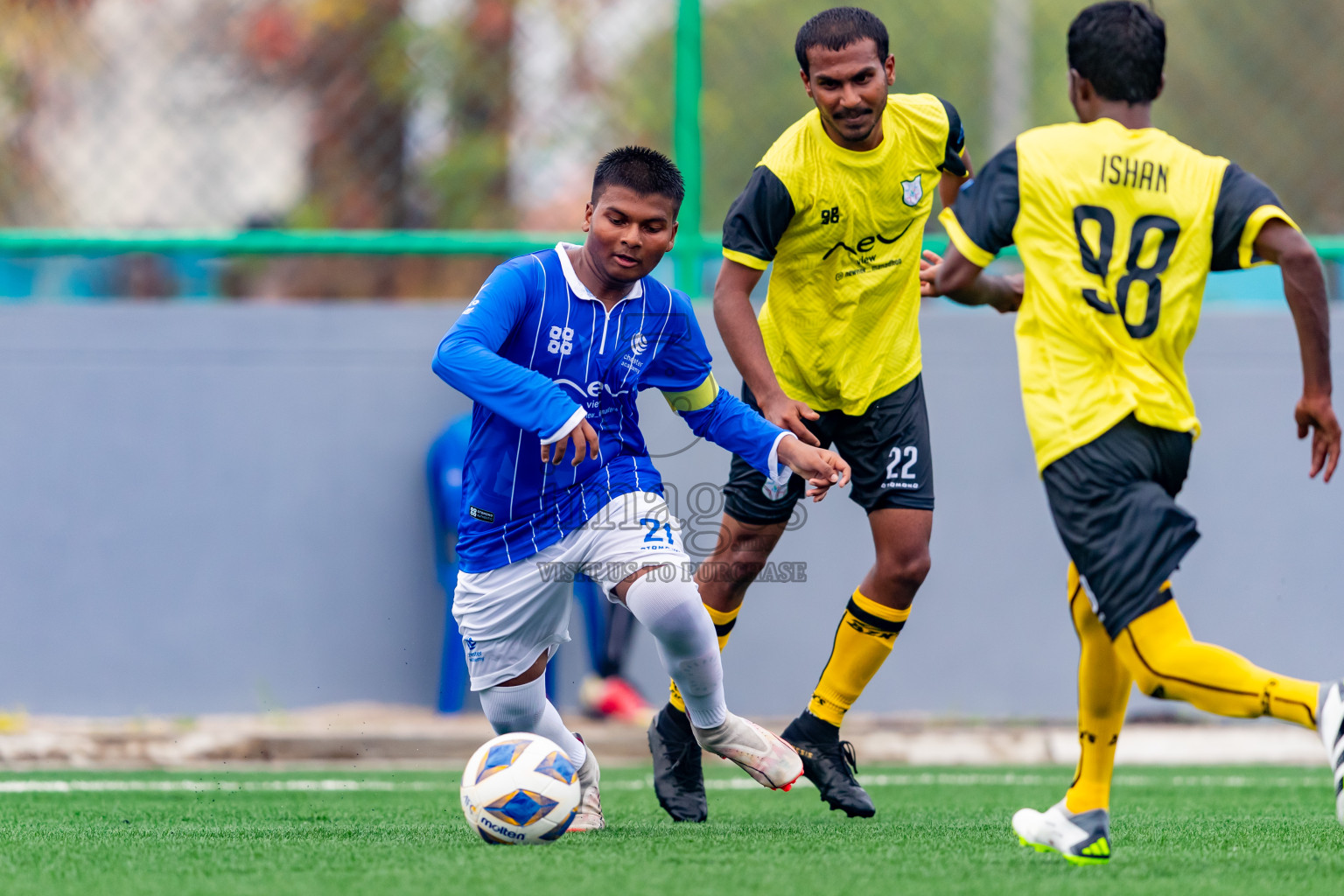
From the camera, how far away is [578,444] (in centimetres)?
369

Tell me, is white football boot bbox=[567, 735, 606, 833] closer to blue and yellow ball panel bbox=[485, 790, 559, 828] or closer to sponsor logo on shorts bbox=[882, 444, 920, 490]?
blue and yellow ball panel bbox=[485, 790, 559, 828]

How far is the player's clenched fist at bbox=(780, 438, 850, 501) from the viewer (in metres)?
3.86

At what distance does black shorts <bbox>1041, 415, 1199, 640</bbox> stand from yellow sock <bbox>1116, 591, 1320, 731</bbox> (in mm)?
43

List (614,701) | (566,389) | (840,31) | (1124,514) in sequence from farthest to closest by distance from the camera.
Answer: (614,701) → (840,31) → (566,389) → (1124,514)

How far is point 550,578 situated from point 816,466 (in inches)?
30.1

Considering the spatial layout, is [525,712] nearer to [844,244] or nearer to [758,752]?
[758,752]

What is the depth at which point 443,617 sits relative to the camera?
6660 mm

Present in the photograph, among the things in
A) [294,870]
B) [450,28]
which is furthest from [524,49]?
[294,870]

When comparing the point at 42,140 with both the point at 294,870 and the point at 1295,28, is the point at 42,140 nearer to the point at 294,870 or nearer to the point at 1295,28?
the point at 294,870

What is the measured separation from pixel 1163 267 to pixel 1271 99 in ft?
15.0

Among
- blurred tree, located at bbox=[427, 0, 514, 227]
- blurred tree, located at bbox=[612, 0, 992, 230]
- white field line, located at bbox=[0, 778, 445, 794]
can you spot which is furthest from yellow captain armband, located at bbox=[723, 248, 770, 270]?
blurred tree, located at bbox=[427, 0, 514, 227]

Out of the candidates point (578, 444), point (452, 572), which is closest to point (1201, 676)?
point (578, 444)

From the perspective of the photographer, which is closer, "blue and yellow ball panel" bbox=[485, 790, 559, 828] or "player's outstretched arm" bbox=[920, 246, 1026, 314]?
"player's outstretched arm" bbox=[920, 246, 1026, 314]

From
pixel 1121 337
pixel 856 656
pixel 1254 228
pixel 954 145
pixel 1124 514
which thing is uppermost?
pixel 954 145
